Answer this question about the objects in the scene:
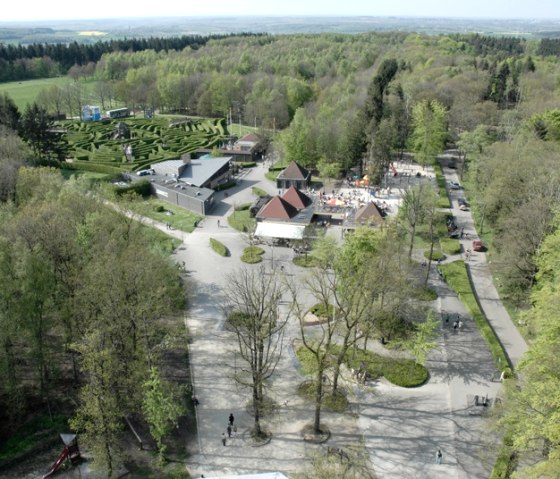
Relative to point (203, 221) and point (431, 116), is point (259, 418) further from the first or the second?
point (431, 116)

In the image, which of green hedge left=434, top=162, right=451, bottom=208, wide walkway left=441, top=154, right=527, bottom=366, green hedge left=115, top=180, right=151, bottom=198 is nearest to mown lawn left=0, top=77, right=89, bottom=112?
green hedge left=115, top=180, right=151, bottom=198

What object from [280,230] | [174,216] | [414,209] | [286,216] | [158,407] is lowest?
[174,216]

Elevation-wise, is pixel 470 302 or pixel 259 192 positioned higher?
pixel 259 192

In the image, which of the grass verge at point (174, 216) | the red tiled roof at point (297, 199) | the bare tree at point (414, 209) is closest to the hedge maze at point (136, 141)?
the grass verge at point (174, 216)

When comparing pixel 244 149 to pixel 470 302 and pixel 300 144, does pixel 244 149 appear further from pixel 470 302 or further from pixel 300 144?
pixel 470 302

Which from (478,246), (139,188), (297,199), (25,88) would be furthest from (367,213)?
(25,88)

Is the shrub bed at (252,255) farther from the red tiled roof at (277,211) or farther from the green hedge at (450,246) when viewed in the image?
the green hedge at (450,246)
